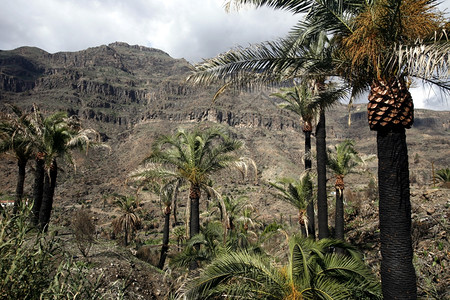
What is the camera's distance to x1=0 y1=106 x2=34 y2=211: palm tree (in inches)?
489

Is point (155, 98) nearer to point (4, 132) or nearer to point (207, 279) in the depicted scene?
point (4, 132)

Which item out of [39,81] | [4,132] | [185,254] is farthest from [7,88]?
[185,254]

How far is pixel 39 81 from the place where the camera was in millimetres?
153125

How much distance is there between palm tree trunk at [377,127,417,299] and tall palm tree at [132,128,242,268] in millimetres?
6782

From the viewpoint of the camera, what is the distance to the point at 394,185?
439 centimetres

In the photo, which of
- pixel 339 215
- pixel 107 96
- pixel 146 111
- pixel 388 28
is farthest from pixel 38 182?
pixel 107 96

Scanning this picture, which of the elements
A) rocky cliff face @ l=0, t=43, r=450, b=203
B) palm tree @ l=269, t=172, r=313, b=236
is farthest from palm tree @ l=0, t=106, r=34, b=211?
rocky cliff face @ l=0, t=43, r=450, b=203

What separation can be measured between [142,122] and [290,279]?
494 ft

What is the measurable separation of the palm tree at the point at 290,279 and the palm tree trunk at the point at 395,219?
106 cm

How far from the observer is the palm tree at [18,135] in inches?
489

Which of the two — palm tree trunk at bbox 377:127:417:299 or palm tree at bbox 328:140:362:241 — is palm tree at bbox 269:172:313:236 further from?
palm tree trunk at bbox 377:127:417:299

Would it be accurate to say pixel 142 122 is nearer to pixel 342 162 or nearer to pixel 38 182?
pixel 38 182

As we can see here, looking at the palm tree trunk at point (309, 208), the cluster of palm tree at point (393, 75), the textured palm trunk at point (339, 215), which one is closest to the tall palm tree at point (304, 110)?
the palm tree trunk at point (309, 208)

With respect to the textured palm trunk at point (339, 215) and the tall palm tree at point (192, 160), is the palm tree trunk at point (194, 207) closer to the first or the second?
the tall palm tree at point (192, 160)
